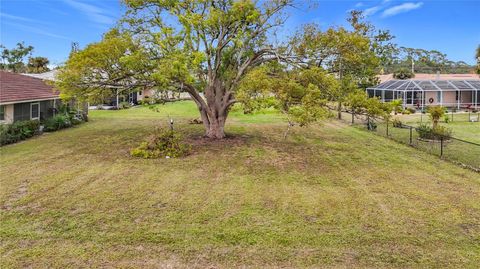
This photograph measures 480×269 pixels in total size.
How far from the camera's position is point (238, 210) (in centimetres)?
823

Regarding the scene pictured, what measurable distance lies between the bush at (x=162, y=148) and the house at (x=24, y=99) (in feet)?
26.2

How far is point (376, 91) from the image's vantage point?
1585 inches

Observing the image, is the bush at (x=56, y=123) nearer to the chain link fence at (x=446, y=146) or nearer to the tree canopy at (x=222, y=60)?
the tree canopy at (x=222, y=60)

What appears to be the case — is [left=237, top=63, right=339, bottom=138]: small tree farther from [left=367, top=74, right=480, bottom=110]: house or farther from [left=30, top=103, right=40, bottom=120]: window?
[left=367, top=74, right=480, bottom=110]: house

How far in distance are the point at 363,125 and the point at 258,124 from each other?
7.26 m

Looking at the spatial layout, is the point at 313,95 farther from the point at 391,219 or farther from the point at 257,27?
the point at 391,219

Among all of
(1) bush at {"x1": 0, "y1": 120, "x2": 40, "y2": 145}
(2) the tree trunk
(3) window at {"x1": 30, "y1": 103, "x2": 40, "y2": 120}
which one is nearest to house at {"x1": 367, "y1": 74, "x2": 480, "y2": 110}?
(2) the tree trunk

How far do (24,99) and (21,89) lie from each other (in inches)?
80.3

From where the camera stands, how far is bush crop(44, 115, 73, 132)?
70.5 ft

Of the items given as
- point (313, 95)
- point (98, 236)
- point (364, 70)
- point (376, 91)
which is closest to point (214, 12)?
point (313, 95)

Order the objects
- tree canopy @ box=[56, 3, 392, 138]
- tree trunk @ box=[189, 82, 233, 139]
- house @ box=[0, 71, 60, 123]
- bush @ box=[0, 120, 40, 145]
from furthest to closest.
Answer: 1. house @ box=[0, 71, 60, 123]
2. tree trunk @ box=[189, 82, 233, 139]
3. bush @ box=[0, 120, 40, 145]
4. tree canopy @ box=[56, 3, 392, 138]

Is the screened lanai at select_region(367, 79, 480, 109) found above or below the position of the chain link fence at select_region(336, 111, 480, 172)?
above

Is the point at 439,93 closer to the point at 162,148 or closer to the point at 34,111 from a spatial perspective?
the point at 162,148

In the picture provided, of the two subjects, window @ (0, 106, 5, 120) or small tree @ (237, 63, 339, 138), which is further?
window @ (0, 106, 5, 120)
